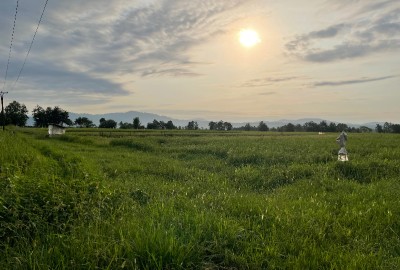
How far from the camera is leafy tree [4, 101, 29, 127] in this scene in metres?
133

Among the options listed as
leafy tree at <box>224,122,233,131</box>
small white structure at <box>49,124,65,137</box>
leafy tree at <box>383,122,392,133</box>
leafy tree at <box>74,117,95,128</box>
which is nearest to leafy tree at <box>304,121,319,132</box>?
leafy tree at <box>383,122,392,133</box>

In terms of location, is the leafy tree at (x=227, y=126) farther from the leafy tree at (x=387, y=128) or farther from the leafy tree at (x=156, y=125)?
the leafy tree at (x=387, y=128)

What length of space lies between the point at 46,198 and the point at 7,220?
0.88 meters

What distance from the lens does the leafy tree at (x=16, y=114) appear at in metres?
133

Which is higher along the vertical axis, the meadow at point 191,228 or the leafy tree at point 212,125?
the leafy tree at point 212,125

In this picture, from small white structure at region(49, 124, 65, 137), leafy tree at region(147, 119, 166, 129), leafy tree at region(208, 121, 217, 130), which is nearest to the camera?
small white structure at region(49, 124, 65, 137)

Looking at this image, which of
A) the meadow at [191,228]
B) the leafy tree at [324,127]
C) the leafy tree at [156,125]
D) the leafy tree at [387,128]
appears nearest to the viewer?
the meadow at [191,228]

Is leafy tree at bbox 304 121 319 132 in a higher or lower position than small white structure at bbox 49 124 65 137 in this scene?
higher

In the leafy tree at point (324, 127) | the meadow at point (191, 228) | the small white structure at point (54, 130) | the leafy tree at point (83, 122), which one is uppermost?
the leafy tree at point (83, 122)

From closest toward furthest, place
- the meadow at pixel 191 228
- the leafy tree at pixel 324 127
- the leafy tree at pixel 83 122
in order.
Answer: the meadow at pixel 191 228
the leafy tree at pixel 324 127
the leafy tree at pixel 83 122

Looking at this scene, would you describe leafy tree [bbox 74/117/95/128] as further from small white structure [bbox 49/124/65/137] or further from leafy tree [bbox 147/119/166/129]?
small white structure [bbox 49/124/65/137]

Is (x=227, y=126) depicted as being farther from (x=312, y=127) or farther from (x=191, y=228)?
(x=191, y=228)

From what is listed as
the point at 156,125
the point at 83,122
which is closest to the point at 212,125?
the point at 156,125

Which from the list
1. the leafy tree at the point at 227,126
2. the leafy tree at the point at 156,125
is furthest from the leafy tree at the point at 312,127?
the leafy tree at the point at 156,125
